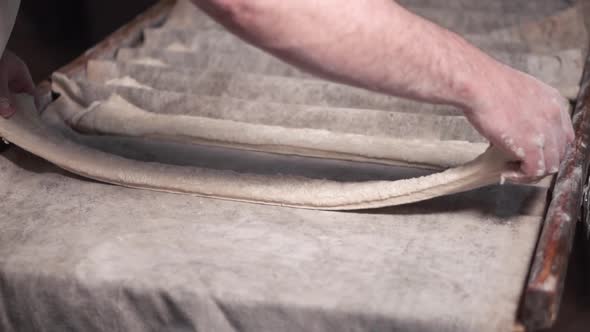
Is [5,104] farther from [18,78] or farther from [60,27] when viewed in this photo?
[60,27]

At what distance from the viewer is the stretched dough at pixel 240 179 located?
1.25m

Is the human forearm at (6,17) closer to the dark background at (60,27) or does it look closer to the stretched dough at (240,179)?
the stretched dough at (240,179)

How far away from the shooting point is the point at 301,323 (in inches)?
43.1

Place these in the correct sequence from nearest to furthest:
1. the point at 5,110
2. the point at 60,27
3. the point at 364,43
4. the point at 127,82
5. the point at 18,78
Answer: the point at 364,43, the point at 5,110, the point at 18,78, the point at 127,82, the point at 60,27

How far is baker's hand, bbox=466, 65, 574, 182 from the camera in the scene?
3.72 feet

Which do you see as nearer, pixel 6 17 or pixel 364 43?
pixel 364 43

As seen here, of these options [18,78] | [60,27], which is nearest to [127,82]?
[18,78]

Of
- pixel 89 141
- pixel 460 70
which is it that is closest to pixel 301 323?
pixel 460 70

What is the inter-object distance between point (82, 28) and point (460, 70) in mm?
1895

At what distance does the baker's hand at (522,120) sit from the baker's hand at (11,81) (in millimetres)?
894

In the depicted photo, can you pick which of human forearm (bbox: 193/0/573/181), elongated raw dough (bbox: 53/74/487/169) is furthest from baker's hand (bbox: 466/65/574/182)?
elongated raw dough (bbox: 53/74/487/169)

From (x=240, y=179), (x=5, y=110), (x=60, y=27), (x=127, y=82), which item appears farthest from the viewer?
A: (x=60, y=27)

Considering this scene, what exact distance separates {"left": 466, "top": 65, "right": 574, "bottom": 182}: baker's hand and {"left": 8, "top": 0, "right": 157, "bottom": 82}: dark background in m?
1.68

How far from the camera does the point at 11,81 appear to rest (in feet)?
5.30
